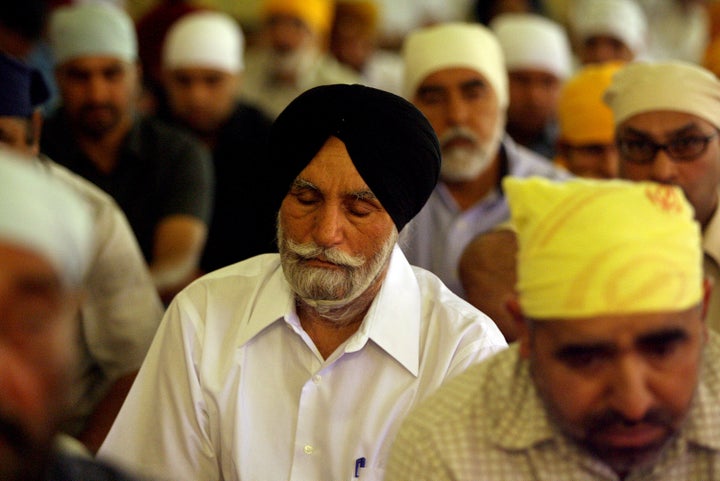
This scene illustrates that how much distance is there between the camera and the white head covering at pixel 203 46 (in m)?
5.88

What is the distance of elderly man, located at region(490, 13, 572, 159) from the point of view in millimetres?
5816

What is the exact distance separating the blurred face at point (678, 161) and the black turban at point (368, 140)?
831mm

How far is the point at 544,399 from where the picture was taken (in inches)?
72.2

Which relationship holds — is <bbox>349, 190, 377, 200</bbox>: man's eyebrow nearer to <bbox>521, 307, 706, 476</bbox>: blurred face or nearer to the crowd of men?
the crowd of men

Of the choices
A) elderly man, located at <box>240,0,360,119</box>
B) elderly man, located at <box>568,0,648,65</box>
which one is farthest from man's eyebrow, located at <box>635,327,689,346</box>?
elderly man, located at <box>240,0,360,119</box>

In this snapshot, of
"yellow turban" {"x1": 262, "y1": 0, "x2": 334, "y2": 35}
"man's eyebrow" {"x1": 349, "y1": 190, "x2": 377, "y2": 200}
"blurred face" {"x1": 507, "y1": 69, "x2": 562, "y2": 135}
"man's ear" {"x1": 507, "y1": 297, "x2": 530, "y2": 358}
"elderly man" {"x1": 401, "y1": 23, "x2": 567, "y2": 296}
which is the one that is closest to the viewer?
"man's ear" {"x1": 507, "y1": 297, "x2": 530, "y2": 358}

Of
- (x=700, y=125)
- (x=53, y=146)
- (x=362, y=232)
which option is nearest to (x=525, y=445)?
(x=362, y=232)

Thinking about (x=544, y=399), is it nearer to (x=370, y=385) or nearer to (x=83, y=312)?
(x=370, y=385)

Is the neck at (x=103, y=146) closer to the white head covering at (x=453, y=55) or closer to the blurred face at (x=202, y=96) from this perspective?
the blurred face at (x=202, y=96)

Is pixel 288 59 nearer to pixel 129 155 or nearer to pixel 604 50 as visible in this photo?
pixel 604 50

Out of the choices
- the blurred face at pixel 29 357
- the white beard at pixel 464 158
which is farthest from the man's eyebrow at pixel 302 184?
the white beard at pixel 464 158

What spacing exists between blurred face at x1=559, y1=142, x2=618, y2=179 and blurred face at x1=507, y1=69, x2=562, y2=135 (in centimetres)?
87

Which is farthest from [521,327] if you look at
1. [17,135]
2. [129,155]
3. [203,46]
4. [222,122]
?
[203,46]

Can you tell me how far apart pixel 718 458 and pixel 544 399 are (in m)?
0.34
